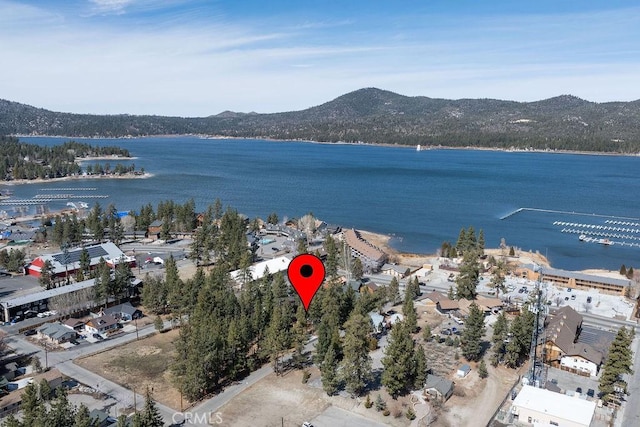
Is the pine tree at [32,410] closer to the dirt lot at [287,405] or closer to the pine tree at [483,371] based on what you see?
the dirt lot at [287,405]

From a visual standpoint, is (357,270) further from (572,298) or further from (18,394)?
(18,394)

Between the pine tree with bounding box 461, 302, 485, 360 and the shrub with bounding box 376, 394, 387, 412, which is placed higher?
the pine tree with bounding box 461, 302, 485, 360

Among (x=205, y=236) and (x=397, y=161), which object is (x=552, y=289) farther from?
(x=397, y=161)

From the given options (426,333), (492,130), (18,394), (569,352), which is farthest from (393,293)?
(492,130)

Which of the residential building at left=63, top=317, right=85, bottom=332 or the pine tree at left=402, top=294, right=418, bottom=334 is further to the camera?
the residential building at left=63, top=317, right=85, bottom=332

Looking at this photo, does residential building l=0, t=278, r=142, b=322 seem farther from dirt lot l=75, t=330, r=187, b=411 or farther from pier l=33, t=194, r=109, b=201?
pier l=33, t=194, r=109, b=201

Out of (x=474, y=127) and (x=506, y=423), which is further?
(x=474, y=127)

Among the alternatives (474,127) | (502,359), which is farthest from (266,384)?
(474,127)

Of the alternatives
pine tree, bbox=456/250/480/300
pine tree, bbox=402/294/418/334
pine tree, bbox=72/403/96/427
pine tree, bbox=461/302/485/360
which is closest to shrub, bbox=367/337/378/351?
pine tree, bbox=402/294/418/334
